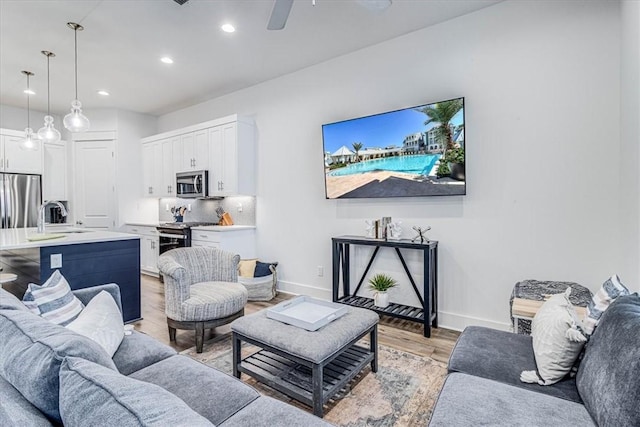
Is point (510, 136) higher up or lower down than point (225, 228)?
higher up

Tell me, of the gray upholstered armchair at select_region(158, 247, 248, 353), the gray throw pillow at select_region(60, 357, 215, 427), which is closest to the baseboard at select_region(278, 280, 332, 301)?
the gray upholstered armchair at select_region(158, 247, 248, 353)

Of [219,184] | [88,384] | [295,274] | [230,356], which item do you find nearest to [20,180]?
[219,184]

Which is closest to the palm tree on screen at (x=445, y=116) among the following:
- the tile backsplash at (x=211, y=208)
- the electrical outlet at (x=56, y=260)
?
the tile backsplash at (x=211, y=208)

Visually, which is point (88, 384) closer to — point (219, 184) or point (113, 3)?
point (113, 3)

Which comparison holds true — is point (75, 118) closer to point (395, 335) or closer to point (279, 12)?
point (279, 12)

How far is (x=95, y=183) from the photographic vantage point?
6129mm

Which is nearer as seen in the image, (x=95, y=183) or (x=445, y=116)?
(x=445, y=116)

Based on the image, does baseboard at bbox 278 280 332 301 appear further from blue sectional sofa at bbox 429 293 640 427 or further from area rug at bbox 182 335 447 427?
blue sectional sofa at bbox 429 293 640 427

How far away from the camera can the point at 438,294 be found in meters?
3.31

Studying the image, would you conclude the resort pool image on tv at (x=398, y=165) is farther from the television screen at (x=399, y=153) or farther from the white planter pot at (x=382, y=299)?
the white planter pot at (x=382, y=299)

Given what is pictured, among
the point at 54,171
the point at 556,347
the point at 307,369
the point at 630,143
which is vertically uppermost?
the point at 54,171

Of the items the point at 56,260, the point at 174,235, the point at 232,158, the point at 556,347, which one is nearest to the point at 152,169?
the point at 174,235

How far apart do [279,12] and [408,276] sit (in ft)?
8.81

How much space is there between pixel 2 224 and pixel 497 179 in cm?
729
